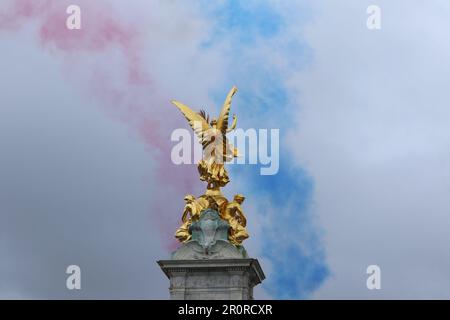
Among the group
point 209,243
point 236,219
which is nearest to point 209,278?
point 209,243

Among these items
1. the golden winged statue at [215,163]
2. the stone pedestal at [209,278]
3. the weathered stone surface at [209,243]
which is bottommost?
the stone pedestal at [209,278]

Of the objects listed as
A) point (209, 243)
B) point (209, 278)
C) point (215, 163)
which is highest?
point (215, 163)

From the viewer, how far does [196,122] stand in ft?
193

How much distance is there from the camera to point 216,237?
2215 inches

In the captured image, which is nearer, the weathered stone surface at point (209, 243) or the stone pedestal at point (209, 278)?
the stone pedestal at point (209, 278)

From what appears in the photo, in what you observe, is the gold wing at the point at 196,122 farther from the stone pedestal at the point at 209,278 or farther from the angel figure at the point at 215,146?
the stone pedestal at the point at 209,278

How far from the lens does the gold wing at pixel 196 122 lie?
58312 mm

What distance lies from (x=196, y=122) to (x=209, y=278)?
882 centimetres

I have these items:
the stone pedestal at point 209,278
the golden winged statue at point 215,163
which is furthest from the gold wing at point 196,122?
the stone pedestal at point 209,278

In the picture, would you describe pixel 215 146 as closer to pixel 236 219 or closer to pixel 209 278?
pixel 236 219

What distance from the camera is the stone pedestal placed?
2162 inches
